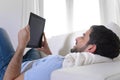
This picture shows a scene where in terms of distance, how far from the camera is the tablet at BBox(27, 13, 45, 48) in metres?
1.59

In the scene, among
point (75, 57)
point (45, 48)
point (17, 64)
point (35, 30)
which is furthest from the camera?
point (45, 48)

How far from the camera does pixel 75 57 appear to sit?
1057 mm

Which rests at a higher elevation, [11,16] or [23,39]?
[11,16]

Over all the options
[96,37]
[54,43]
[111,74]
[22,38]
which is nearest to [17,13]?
[54,43]

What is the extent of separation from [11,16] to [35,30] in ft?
2.55

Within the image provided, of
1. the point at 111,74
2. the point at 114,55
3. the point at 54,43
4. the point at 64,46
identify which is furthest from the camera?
the point at 54,43

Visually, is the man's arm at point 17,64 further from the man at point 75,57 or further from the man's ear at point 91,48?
the man's ear at point 91,48

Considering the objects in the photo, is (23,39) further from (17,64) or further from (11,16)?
(11,16)

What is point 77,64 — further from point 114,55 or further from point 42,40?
point 42,40

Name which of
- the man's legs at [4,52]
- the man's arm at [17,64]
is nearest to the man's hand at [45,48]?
the man's legs at [4,52]

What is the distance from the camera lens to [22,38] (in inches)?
48.5

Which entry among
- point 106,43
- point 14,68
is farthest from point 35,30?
point 106,43

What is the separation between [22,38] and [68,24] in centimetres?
120

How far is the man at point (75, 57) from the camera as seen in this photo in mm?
1067
